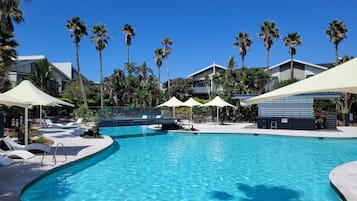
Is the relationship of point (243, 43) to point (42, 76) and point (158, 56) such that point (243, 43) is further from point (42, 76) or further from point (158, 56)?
point (42, 76)

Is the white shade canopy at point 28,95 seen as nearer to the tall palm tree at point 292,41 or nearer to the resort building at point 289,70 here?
the tall palm tree at point 292,41

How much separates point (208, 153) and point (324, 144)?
7500 millimetres

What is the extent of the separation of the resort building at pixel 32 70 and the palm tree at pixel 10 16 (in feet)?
24.0

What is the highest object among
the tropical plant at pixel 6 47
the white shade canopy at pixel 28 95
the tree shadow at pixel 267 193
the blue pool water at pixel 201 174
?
the tropical plant at pixel 6 47

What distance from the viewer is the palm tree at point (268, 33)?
129ft

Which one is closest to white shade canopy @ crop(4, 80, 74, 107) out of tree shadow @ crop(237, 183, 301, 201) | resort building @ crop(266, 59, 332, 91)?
tree shadow @ crop(237, 183, 301, 201)

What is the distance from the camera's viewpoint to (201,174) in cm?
975

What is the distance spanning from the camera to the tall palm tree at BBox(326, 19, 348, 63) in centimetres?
3179

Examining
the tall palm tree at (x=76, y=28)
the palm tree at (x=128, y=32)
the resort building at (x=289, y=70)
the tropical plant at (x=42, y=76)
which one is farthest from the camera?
the palm tree at (x=128, y=32)

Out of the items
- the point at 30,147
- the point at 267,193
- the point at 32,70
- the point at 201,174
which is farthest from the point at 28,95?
the point at 32,70

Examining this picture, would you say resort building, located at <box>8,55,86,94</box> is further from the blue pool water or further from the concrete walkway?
the blue pool water

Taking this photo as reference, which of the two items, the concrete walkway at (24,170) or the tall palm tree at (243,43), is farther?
the tall palm tree at (243,43)

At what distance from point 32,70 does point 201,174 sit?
115 feet

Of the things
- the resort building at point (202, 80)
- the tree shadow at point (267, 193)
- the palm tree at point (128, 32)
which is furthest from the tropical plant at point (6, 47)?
the resort building at point (202, 80)
